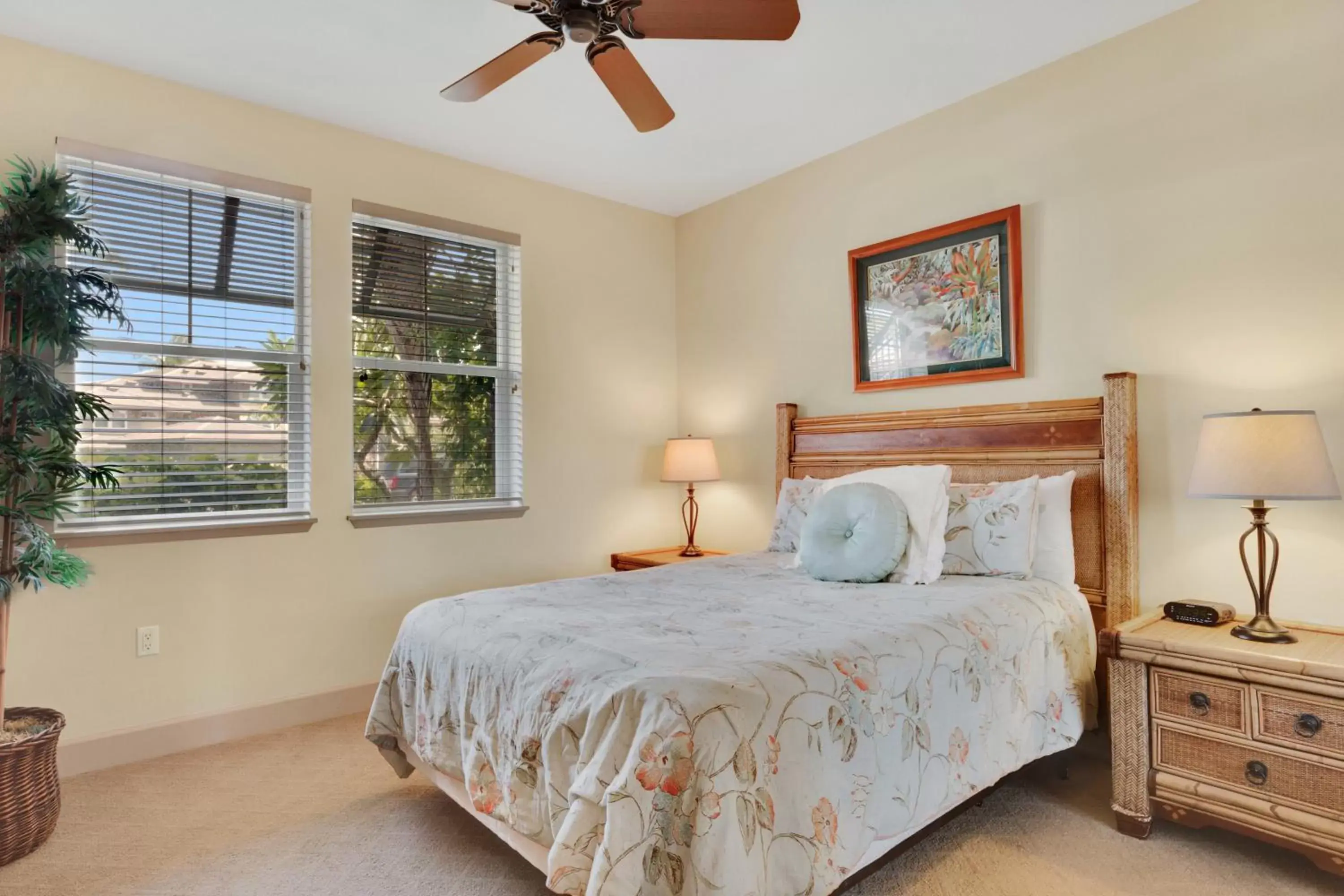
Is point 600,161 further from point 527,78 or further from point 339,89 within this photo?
point 339,89

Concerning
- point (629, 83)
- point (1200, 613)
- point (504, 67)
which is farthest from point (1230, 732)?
point (504, 67)

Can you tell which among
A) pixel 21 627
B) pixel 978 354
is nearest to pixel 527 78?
pixel 978 354

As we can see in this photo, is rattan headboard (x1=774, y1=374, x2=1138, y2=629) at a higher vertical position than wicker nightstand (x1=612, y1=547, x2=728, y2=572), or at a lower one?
higher

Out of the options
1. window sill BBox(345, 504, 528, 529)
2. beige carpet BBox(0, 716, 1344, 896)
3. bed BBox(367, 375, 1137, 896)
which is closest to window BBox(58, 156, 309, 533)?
window sill BBox(345, 504, 528, 529)

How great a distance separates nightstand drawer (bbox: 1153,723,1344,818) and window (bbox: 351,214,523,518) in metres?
2.86

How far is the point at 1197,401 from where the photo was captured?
243 centimetres

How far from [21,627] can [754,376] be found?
328 cm

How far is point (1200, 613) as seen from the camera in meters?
2.17

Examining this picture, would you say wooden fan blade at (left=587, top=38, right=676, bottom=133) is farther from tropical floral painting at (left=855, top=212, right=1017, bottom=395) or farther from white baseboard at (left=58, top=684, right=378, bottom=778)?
white baseboard at (left=58, top=684, right=378, bottom=778)

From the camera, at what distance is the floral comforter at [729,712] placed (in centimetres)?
131

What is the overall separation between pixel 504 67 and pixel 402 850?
2.29 m

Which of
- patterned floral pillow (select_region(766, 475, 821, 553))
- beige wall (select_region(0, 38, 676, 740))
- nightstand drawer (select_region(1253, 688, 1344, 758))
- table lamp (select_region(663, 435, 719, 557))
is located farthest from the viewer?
table lamp (select_region(663, 435, 719, 557))

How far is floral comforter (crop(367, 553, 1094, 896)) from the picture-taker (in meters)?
1.31

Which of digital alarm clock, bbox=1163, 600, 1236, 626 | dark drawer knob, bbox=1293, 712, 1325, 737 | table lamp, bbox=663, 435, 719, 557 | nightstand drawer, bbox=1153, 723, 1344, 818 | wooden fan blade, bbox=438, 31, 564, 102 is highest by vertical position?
wooden fan blade, bbox=438, 31, 564, 102
